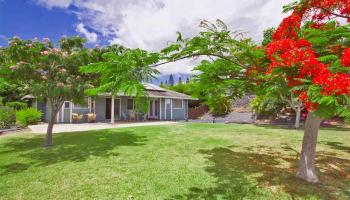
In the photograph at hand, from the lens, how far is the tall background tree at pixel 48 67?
10.6 meters

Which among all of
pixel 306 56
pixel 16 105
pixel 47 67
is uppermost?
pixel 47 67

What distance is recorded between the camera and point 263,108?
25328mm

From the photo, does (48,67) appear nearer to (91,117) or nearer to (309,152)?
(309,152)

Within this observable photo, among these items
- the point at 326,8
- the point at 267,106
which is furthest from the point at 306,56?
the point at 267,106

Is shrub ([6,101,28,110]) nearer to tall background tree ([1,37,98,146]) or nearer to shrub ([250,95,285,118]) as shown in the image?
tall background tree ([1,37,98,146])

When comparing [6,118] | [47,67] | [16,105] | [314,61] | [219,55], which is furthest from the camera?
[16,105]

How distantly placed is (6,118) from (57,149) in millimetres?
10115

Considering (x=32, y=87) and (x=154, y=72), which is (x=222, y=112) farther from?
(x=154, y=72)

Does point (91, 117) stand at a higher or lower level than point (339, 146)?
higher

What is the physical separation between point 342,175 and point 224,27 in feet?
19.8

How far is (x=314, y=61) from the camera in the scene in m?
4.49

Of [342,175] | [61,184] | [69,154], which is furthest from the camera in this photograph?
[69,154]

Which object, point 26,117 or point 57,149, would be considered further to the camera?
point 26,117

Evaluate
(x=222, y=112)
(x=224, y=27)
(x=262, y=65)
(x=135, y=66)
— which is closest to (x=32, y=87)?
(x=135, y=66)
